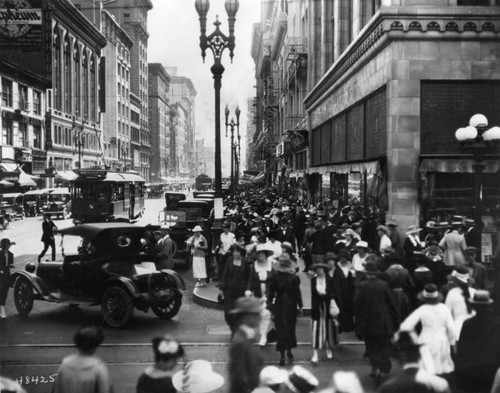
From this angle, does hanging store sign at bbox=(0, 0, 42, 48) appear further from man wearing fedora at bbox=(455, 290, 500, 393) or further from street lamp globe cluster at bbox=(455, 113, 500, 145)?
man wearing fedora at bbox=(455, 290, 500, 393)

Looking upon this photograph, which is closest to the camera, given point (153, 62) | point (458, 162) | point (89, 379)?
point (89, 379)

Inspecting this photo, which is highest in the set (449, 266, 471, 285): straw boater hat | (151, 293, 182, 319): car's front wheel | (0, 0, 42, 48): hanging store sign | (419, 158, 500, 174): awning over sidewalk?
(0, 0, 42, 48): hanging store sign

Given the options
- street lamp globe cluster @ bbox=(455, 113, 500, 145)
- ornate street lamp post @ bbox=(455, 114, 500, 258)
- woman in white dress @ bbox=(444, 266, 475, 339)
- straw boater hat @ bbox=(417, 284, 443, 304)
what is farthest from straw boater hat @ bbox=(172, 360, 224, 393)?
street lamp globe cluster @ bbox=(455, 113, 500, 145)

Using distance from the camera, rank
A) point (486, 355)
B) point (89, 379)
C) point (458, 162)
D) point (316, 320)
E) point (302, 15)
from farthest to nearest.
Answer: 1. point (302, 15)
2. point (458, 162)
3. point (316, 320)
4. point (486, 355)
5. point (89, 379)

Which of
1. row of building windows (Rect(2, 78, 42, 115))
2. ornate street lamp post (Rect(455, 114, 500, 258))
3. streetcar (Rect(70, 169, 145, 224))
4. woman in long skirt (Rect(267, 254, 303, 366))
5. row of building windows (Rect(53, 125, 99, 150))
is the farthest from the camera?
row of building windows (Rect(53, 125, 99, 150))

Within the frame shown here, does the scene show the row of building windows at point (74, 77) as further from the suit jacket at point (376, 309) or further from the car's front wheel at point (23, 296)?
the suit jacket at point (376, 309)

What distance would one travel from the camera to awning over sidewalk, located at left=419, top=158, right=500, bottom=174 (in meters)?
16.0

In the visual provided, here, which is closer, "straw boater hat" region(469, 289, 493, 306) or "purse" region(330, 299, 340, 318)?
"straw boater hat" region(469, 289, 493, 306)

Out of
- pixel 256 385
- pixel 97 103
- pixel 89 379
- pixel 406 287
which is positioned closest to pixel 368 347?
pixel 406 287

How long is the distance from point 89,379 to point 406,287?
642 centimetres

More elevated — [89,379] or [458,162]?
[458,162]

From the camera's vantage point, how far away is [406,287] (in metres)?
9.80

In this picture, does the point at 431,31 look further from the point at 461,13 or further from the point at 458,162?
the point at 458,162

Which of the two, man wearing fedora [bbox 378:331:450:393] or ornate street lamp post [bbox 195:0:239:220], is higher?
ornate street lamp post [bbox 195:0:239:220]
